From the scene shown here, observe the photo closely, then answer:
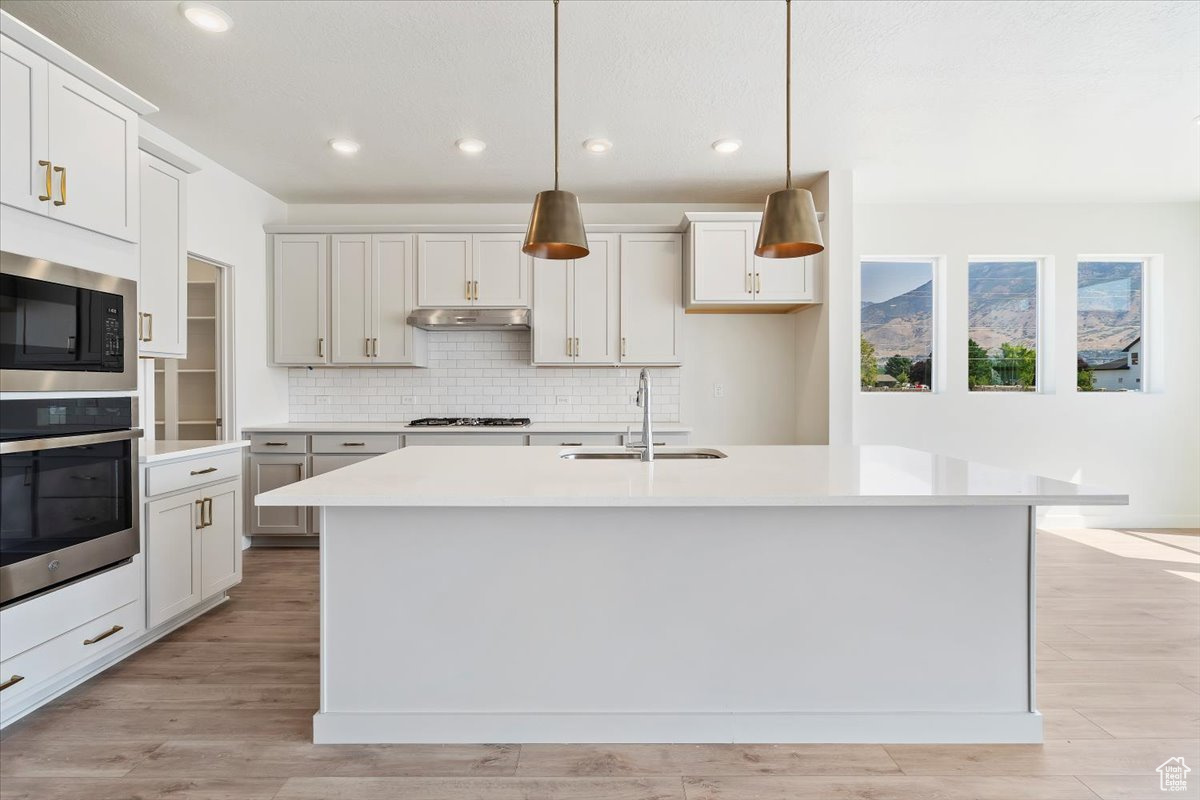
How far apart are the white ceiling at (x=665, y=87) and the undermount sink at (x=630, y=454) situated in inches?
69.2

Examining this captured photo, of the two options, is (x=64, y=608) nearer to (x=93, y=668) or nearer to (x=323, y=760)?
(x=93, y=668)

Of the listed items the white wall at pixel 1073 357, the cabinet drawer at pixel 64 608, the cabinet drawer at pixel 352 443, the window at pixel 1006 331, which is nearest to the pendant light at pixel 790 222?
the cabinet drawer at pixel 64 608

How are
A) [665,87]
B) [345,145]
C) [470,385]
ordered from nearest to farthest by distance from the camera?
1. [665,87]
2. [345,145]
3. [470,385]

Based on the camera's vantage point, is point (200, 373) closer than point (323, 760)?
No

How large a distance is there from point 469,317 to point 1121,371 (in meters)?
5.30

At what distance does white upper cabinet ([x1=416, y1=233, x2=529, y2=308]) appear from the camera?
4695 millimetres

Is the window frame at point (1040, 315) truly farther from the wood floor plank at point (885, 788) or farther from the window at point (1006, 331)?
the wood floor plank at point (885, 788)

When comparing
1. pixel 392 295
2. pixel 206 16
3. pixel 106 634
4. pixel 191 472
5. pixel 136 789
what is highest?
pixel 206 16

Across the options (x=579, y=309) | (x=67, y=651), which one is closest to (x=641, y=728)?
(x=67, y=651)

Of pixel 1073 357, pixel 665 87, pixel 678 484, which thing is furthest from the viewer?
pixel 1073 357

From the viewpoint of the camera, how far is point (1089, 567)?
13.3 ft

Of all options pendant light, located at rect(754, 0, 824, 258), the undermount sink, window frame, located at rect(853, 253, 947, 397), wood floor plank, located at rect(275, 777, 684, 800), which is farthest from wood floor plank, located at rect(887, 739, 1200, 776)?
window frame, located at rect(853, 253, 947, 397)

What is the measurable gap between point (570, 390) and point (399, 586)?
10.3 ft

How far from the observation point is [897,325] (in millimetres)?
5312
